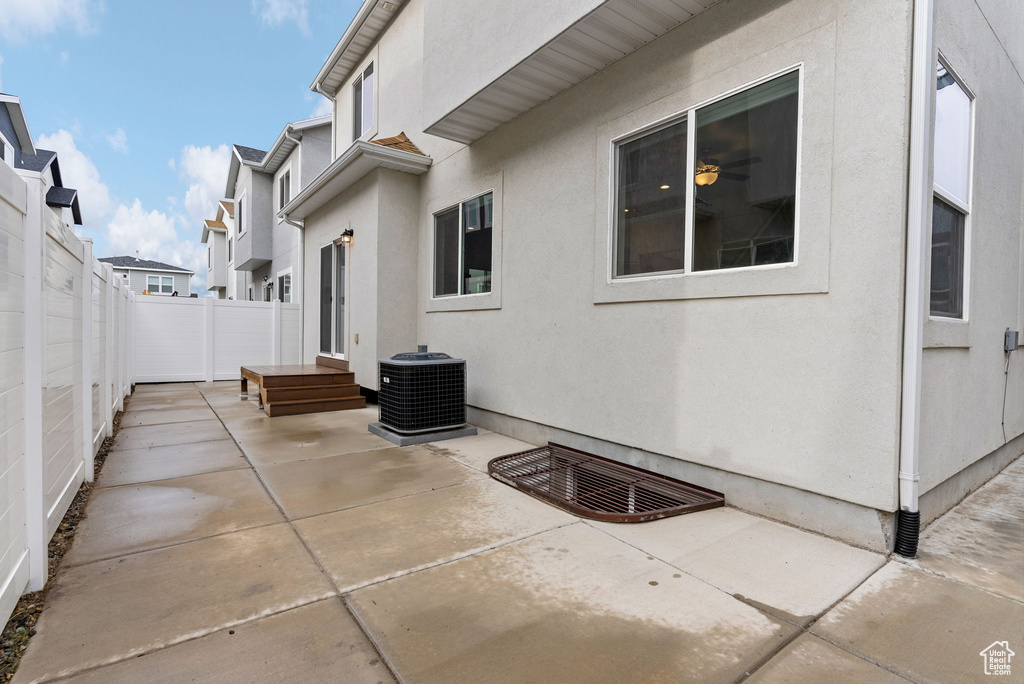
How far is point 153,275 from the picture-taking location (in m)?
33.0

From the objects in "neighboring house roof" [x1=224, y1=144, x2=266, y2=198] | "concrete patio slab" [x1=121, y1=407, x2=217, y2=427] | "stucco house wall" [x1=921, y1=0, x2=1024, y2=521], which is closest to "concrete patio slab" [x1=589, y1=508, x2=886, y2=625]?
"stucco house wall" [x1=921, y1=0, x2=1024, y2=521]

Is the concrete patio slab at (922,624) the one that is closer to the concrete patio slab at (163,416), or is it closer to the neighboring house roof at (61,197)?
the concrete patio slab at (163,416)

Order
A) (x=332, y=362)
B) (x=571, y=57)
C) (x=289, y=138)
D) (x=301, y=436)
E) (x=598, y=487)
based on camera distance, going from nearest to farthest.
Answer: (x=598, y=487) → (x=571, y=57) → (x=301, y=436) → (x=332, y=362) → (x=289, y=138)

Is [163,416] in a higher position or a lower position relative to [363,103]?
lower

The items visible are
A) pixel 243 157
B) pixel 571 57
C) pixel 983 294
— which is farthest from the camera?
pixel 243 157

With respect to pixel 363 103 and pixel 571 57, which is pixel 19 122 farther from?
pixel 571 57

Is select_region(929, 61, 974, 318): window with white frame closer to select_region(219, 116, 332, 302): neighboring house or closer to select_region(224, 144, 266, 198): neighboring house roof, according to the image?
select_region(219, 116, 332, 302): neighboring house

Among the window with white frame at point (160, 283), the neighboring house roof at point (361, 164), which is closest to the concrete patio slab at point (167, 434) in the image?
the neighboring house roof at point (361, 164)

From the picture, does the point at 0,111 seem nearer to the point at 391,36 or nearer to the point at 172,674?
the point at 391,36

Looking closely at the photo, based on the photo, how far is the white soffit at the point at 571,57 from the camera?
3.59 m

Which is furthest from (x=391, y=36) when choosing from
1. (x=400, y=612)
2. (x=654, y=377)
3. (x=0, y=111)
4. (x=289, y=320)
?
(x=0, y=111)

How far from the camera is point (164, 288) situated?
3375cm

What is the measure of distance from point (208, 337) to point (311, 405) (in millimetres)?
5298

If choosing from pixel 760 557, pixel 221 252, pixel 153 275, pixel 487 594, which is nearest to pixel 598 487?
pixel 760 557
